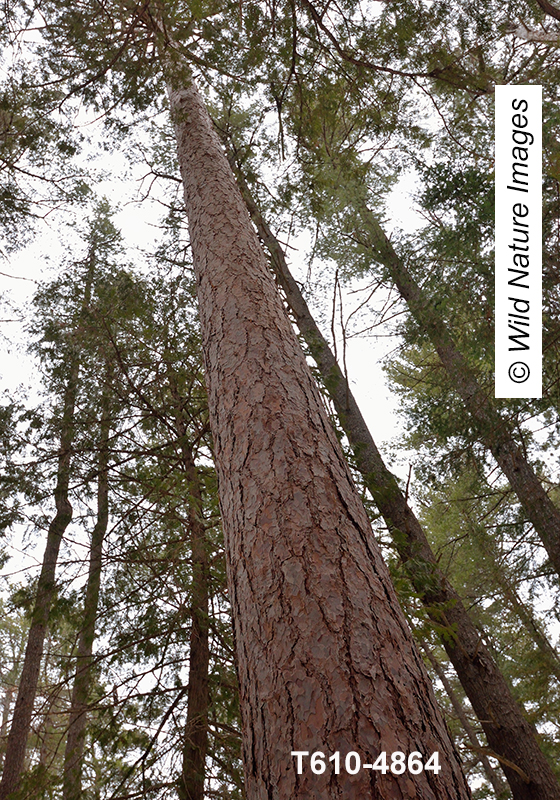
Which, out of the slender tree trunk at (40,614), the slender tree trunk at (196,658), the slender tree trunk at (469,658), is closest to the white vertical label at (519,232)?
the slender tree trunk at (469,658)

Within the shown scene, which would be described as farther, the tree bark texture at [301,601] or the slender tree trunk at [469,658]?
the slender tree trunk at [469,658]

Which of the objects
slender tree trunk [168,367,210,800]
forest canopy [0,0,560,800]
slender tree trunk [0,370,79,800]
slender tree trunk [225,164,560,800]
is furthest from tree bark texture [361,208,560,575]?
slender tree trunk [0,370,79,800]

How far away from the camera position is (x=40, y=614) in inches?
173

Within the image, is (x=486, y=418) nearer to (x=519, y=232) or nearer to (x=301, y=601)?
(x=519, y=232)

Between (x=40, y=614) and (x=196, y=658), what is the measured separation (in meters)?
1.63

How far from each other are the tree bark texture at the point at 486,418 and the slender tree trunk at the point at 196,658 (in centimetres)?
388

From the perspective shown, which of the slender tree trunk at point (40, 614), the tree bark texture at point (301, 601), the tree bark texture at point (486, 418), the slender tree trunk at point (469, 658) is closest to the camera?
the tree bark texture at point (301, 601)

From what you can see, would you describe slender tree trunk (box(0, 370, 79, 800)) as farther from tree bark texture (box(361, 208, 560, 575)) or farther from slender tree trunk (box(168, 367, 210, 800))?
tree bark texture (box(361, 208, 560, 575))

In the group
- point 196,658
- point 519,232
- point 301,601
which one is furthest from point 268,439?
point 519,232

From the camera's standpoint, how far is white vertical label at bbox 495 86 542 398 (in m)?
5.45

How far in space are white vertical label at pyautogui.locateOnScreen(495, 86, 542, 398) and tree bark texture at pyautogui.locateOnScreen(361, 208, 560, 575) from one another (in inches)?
26.3

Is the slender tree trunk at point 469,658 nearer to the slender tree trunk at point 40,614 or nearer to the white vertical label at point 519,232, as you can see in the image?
the white vertical label at point 519,232

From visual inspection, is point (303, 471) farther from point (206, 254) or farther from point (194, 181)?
point (194, 181)

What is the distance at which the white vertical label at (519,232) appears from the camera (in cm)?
545
